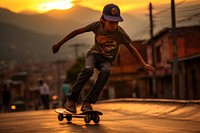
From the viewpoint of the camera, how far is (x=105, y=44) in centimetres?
917

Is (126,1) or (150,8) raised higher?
(150,8)

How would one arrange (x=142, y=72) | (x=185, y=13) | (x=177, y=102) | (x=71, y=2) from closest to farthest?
(x=177, y=102), (x=71, y=2), (x=185, y=13), (x=142, y=72)

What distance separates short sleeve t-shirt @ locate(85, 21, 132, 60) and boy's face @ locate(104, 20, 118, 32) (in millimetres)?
56

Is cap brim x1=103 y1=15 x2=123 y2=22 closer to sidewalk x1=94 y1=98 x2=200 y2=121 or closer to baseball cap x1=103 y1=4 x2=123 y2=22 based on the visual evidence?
baseball cap x1=103 y1=4 x2=123 y2=22

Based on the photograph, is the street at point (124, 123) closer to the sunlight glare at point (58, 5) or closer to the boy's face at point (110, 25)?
the boy's face at point (110, 25)

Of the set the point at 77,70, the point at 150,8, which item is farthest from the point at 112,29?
the point at 77,70

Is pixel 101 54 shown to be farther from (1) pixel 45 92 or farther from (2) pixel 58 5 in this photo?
(1) pixel 45 92

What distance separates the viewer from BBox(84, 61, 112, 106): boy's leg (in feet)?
29.6

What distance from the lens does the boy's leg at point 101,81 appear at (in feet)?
29.6

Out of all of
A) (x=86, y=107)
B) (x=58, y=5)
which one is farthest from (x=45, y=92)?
(x=86, y=107)

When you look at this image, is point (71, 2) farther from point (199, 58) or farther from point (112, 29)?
point (199, 58)

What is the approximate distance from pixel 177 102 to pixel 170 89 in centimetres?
4052

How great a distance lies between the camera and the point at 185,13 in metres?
45.6

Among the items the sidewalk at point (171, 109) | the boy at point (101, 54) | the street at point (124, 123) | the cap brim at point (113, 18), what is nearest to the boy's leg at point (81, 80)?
the boy at point (101, 54)
